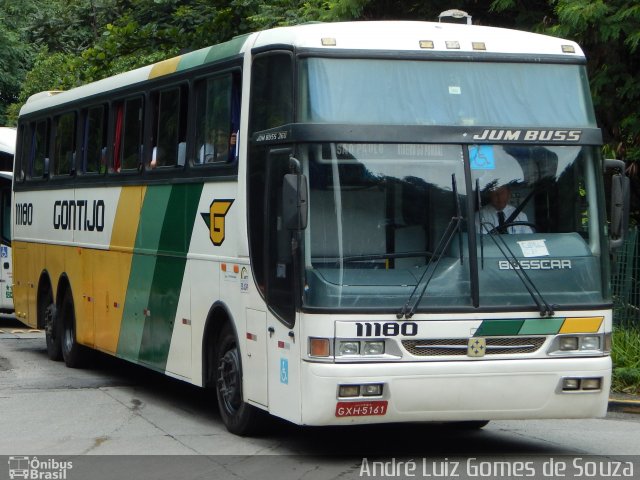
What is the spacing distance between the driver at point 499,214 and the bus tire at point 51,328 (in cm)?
910

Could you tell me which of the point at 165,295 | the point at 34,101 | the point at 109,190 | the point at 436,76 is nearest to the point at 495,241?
the point at 436,76

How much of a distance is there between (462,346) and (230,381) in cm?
253

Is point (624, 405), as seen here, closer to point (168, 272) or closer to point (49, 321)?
point (168, 272)

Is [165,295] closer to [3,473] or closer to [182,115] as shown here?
[182,115]

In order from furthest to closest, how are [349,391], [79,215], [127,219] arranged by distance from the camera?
[79,215], [127,219], [349,391]

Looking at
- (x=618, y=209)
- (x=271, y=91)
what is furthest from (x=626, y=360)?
(x=271, y=91)

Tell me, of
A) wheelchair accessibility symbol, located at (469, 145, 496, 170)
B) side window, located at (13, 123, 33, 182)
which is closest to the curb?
wheelchair accessibility symbol, located at (469, 145, 496, 170)

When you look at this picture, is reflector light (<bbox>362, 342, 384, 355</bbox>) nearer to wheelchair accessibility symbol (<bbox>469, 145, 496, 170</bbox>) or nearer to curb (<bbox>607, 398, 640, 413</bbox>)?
wheelchair accessibility symbol (<bbox>469, 145, 496, 170</bbox>)

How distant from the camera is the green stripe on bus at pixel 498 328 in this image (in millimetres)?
9695

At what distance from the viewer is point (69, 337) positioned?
56.9ft

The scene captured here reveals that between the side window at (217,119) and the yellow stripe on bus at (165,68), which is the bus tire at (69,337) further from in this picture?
the side window at (217,119)

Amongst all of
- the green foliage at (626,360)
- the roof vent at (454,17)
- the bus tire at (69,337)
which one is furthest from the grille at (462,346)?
the bus tire at (69,337)

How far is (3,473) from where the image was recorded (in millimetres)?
9617

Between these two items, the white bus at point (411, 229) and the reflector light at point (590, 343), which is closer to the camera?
the white bus at point (411, 229)
